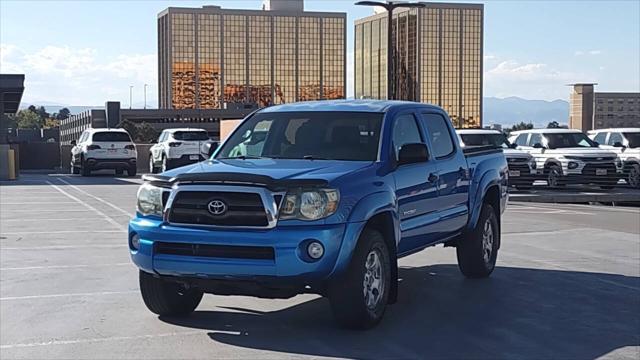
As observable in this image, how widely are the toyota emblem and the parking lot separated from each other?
107 cm

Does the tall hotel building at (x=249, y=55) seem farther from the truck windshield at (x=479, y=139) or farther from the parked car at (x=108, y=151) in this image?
the truck windshield at (x=479, y=139)

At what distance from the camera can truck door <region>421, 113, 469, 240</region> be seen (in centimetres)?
920

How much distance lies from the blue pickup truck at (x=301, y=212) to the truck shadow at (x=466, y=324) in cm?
31

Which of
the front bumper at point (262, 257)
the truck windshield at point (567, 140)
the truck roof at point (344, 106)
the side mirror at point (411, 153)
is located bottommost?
the front bumper at point (262, 257)

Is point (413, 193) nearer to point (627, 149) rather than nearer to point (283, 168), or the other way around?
point (283, 168)

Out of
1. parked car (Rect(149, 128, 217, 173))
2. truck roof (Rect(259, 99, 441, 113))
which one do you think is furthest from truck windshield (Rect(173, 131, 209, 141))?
truck roof (Rect(259, 99, 441, 113))

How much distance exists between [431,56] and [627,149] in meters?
81.0

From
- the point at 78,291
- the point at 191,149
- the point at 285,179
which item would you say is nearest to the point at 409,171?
the point at 285,179

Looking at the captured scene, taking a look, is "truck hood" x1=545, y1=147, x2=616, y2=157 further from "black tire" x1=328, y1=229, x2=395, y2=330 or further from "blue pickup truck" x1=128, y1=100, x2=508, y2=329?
"black tire" x1=328, y1=229, x2=395, y2=330

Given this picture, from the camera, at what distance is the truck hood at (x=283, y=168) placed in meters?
7.24

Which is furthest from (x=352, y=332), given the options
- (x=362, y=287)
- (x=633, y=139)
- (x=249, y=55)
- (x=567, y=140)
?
(x=249, y=55)

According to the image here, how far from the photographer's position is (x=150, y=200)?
7555 mm

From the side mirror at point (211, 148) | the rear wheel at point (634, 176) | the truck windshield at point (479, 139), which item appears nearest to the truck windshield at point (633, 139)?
the rear wheel at point (634, 176)

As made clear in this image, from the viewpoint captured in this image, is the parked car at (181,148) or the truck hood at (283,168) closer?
the truck hood at (283,168)
